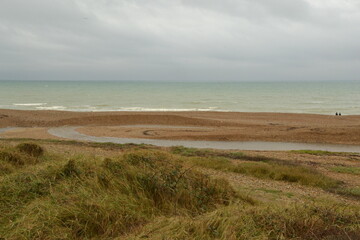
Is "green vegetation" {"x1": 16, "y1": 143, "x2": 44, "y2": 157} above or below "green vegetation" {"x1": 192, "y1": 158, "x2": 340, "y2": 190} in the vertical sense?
above

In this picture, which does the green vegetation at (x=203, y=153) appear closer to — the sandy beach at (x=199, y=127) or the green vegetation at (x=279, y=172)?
the green vegetation at (x=279, y=172)

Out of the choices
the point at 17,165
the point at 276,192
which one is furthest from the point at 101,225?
the point at 276,192

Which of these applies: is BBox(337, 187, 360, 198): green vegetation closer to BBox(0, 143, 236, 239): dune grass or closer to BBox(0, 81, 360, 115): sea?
BBox(0, 143, 236, 239): dune grass

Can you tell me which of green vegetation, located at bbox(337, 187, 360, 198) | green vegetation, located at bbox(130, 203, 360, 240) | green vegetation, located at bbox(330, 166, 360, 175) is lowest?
green vegetation, located at bbox(330, 166, 360, 175)

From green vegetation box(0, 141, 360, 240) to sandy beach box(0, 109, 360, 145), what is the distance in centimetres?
1642

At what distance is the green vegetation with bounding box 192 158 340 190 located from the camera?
36.5ft

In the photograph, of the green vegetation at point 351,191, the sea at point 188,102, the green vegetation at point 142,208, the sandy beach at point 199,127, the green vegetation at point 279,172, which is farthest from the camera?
the sea at point 188,102

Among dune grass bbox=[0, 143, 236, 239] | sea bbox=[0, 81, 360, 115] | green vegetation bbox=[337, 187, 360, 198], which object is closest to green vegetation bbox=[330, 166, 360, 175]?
green vegetation bbox=[337, 187, 360, 198]

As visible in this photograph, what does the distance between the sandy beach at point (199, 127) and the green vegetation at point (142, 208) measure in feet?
53.9

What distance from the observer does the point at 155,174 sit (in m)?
7.10

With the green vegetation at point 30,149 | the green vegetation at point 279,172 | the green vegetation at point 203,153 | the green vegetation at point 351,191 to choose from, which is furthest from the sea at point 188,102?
the green vegetation at point 30,149

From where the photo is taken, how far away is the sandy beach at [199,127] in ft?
79.1

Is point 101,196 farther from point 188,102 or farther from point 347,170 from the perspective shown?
point 188,102

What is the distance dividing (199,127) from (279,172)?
17763 millimetres
